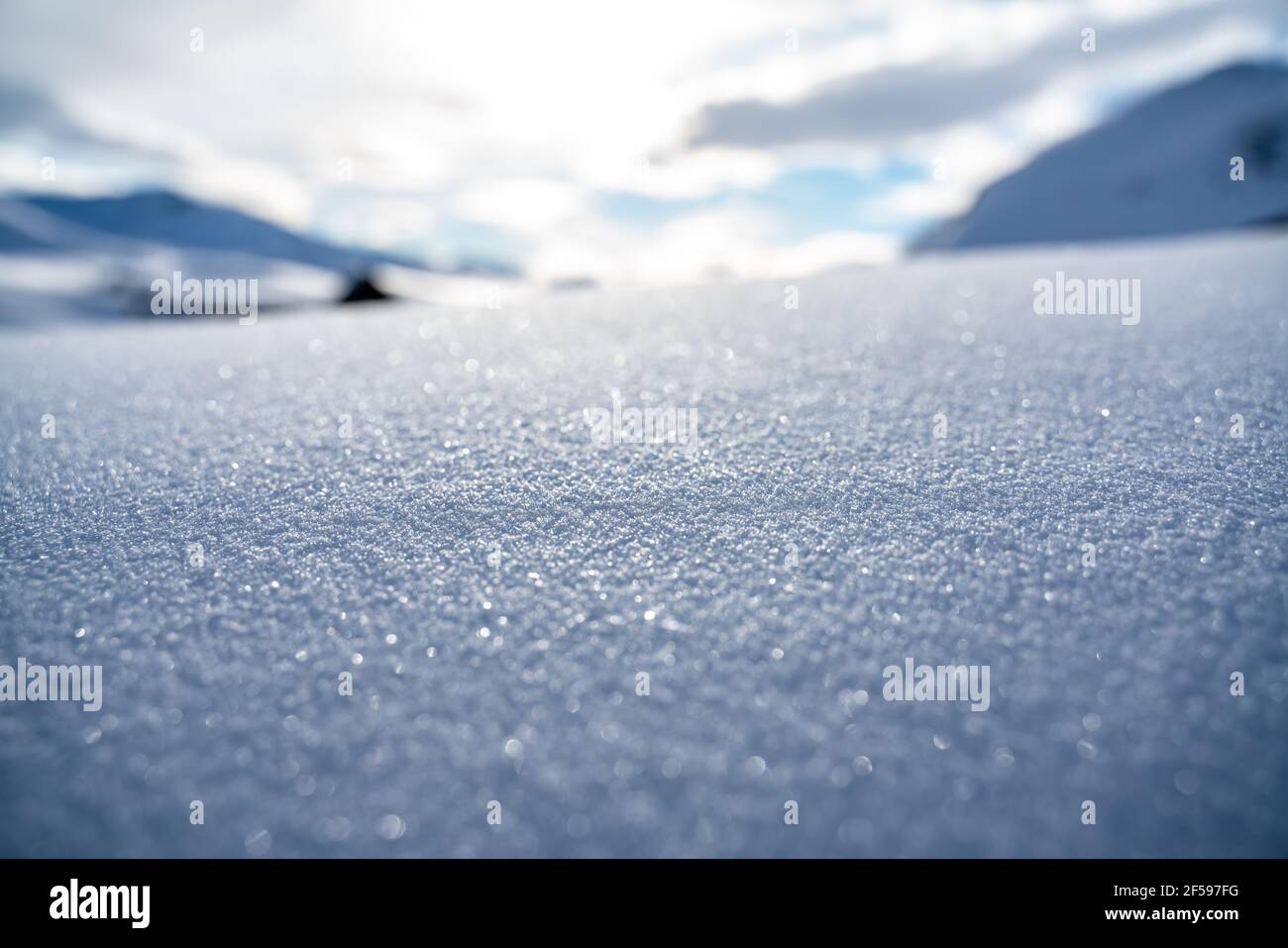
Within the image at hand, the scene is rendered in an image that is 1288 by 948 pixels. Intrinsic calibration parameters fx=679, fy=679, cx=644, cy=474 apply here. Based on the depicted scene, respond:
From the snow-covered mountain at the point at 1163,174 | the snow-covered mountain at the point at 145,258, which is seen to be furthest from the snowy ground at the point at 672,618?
the snow-covered mountain at the point at 1163,174

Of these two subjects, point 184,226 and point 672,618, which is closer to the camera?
point 672,618

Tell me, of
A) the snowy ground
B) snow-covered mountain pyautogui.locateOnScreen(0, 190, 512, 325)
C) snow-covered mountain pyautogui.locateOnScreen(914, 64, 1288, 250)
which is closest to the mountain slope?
snow-covered mountain pyautogui.locateOnScreen(0, 190, 512, 325)

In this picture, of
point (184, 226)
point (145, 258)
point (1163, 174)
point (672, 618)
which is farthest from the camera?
point (184, 226)

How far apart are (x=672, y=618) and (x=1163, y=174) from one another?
62916mm

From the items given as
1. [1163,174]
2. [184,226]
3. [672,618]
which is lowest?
[672,618]

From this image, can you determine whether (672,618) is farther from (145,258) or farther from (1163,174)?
(1163,174)

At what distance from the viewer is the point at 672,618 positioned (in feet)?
4.11

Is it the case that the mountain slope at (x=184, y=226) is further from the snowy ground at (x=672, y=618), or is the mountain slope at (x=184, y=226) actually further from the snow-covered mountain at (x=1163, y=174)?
the snowy ground at (x=672, y=618)

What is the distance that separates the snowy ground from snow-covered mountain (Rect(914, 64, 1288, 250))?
50465 millimetres

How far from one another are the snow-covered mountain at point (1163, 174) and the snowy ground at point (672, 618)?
5046 centimetres

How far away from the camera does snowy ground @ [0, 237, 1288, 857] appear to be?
91 centimetres

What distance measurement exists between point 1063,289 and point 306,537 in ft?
15.0

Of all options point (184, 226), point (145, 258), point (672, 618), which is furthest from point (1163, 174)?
point (184, 226)
